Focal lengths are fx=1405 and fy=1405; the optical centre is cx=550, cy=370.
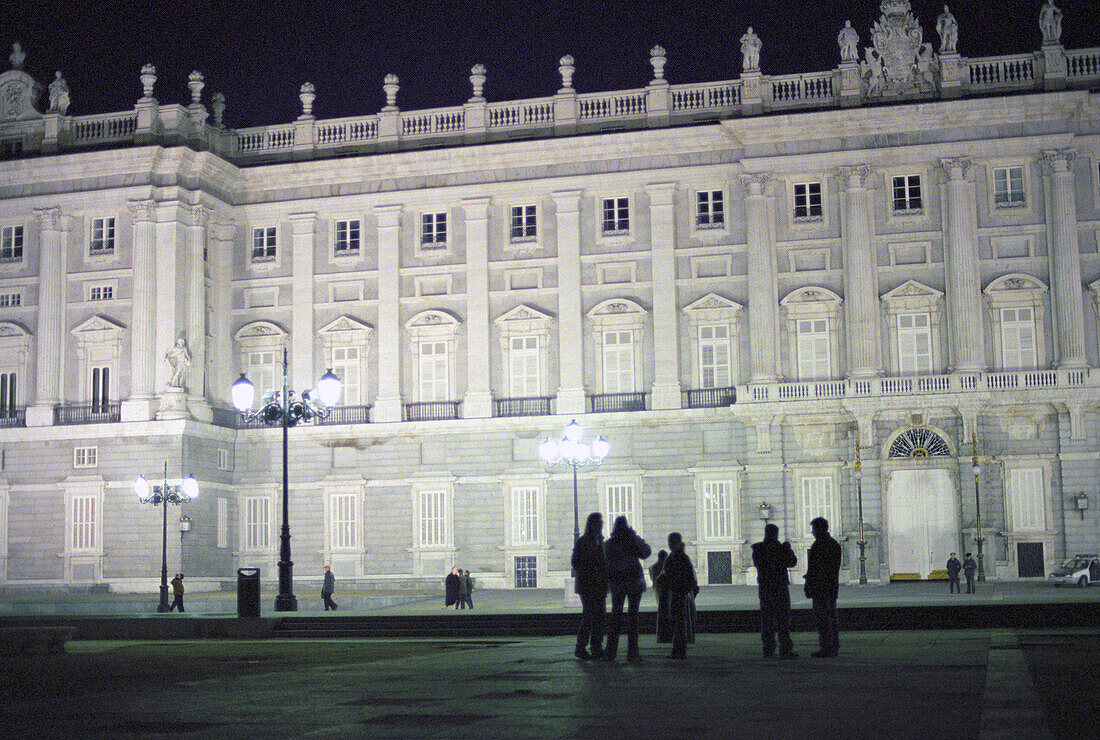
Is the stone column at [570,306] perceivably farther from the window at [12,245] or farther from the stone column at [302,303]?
the window at [12,245]

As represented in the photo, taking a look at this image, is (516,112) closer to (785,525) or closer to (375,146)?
(375,146)

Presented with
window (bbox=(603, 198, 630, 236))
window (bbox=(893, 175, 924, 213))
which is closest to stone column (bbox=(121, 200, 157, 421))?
window (bbox=(603, 198, 630, 236))

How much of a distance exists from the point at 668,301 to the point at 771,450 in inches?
231

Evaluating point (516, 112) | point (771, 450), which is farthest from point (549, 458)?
point (516, 112)

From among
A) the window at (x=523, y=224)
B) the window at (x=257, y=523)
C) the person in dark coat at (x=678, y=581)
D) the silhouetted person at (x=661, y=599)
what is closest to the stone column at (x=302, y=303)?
the window at (x=257, y=523)

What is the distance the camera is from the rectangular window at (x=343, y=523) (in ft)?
153

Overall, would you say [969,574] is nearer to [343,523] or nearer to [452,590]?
[452,590]

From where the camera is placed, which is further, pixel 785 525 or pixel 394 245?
pixel 394 245

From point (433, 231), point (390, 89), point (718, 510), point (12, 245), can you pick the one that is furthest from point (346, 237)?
point (718, 510)

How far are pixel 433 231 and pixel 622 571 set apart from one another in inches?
1265

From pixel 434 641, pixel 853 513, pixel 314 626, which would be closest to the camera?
pixel 434 641

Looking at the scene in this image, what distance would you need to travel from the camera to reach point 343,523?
154 ft

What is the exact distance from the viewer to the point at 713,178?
45625 millimetres

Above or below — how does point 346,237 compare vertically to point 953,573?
above
